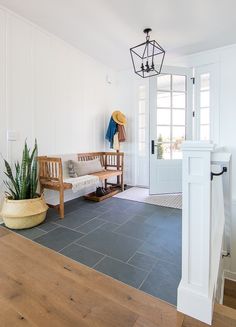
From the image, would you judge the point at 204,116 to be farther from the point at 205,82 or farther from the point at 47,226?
the point at 47,226

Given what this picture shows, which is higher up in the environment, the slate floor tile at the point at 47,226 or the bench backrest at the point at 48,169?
the bench backrest at the point at 48,169

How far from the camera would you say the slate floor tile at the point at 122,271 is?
1334 millimetres

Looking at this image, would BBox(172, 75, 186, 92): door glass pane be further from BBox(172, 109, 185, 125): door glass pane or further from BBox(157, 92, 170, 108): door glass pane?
BBox(172, 109, 185, 125): door glass pane

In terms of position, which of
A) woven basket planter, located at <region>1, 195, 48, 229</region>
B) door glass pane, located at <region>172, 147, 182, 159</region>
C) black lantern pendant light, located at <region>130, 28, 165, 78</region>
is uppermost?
black lantern pendant light, located at <region>130, 28, 165, 78</region>

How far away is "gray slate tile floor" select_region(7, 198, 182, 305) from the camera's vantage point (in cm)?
138

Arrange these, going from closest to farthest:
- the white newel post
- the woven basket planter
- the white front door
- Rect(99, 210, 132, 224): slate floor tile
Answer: the white newel post → the woven basket planter → Rect(99, 210, 132, 224): slate floor tile → the white front door

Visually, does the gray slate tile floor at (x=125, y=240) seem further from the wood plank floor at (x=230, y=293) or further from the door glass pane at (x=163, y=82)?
the door glass pane at (x=163, y=82)

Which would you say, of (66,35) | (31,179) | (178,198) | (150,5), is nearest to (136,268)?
(31,179)

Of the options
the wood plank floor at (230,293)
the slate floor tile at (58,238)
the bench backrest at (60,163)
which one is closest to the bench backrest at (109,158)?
the bench backrest at (60,163)

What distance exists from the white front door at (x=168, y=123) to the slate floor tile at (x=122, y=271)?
2.03m

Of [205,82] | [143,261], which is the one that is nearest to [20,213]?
[143,261]

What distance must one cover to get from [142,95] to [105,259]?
11.2 feet

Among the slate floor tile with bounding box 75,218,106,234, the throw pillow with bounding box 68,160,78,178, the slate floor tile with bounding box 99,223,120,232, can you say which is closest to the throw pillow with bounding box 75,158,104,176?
the throw pillow with bounding box 68,160,78,178

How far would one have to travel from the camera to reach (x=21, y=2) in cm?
221
